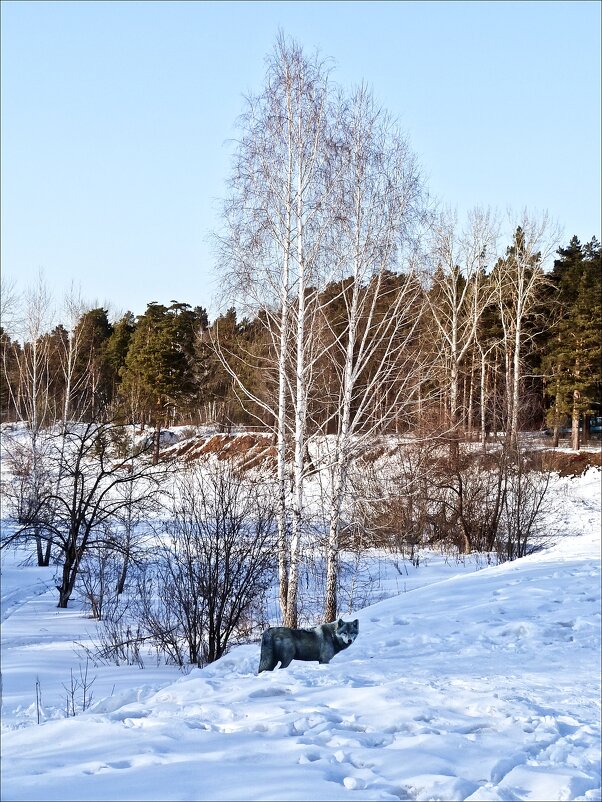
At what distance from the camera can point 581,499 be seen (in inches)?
920

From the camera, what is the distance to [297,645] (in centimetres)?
705

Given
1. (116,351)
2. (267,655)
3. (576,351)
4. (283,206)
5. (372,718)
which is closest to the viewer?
(372,718)

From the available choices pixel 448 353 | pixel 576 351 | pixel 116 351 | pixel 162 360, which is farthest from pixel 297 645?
pixel 116 351

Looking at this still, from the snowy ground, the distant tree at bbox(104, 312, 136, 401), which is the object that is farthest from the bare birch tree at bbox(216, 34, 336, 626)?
the distant tree at bbox(104, 312, 136, 401)

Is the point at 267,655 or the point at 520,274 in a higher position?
the point at 520,274

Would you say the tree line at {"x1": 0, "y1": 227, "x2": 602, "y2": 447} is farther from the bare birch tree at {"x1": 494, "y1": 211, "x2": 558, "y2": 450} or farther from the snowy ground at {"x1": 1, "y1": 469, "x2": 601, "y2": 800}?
the snowy ground at {"x1": 1, "y1": 469, "x2": 601, "y2": 800}

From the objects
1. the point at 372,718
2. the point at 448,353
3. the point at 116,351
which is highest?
the point at 116,351

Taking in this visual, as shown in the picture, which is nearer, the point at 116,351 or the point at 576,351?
the point at 576,351

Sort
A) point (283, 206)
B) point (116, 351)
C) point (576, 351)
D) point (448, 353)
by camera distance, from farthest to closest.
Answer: point (116, 351) < point (576, 351) < point (448, 353) < point (283, 206)

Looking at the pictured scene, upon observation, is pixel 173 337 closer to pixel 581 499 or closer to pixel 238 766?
pixel 581 499

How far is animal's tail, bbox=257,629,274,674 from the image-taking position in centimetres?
688

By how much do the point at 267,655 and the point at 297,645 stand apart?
1.01ft

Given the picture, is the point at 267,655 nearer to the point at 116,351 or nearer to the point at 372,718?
the point at 372,718

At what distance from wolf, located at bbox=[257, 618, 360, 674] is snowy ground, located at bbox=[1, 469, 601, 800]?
258mm
